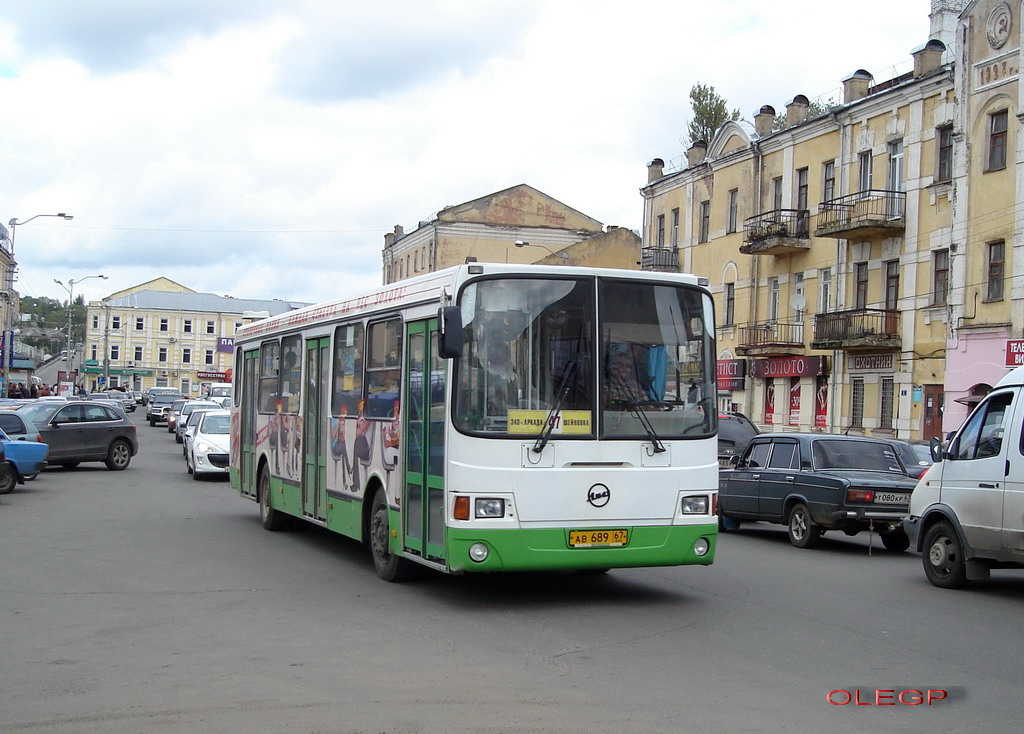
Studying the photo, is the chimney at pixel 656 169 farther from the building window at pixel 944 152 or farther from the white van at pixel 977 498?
the white van at pixel 977 498

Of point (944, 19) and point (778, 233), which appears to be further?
point (944, 19)

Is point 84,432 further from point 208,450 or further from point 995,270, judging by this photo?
point 995,270

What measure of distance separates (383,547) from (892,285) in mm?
29912

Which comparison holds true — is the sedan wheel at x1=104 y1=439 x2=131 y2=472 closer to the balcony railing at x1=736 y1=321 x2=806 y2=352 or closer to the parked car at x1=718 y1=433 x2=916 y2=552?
the parked car at x1=718 y1=433 x2=916 y2=552

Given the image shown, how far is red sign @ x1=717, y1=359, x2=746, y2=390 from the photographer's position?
151 feet

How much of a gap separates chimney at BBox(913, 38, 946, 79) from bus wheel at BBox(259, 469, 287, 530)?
1078 inches

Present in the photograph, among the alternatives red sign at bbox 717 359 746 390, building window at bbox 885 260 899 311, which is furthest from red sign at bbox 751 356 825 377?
building window at bbox 885 260 899 311

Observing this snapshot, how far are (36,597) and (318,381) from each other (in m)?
4.35

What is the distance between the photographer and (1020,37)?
1287 inches

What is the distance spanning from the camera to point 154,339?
13388cm

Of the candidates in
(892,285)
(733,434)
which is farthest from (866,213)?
(733,434)

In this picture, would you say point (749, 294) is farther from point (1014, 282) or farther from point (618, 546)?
point (618, 546)

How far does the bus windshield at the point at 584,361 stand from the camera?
1020 centimetres

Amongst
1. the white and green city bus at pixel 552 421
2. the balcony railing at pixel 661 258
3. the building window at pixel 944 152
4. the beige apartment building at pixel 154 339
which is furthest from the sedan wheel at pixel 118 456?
the beige apartment building at pixel 154 339
